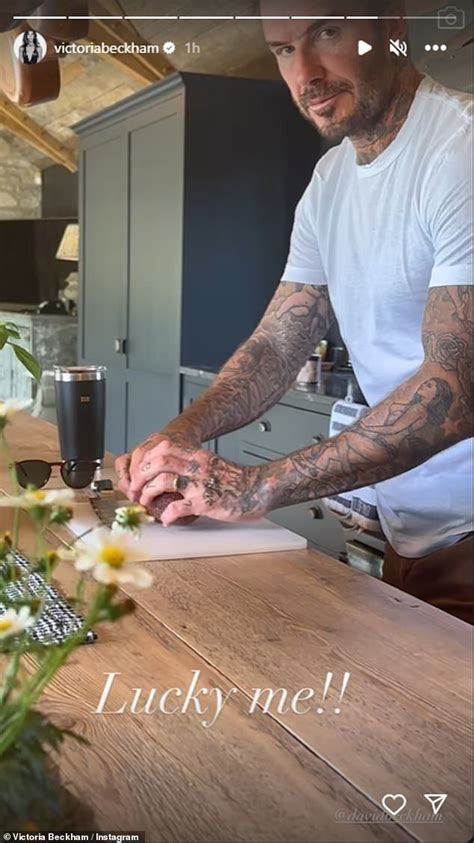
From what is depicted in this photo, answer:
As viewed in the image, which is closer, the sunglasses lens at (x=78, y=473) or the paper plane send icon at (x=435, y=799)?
the paper plane send icon at (x=435, y=799)

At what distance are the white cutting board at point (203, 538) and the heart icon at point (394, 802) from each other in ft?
1.11

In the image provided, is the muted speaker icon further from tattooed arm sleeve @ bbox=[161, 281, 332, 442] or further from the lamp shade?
the lamp shade

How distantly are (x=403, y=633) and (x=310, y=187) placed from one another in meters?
0.38

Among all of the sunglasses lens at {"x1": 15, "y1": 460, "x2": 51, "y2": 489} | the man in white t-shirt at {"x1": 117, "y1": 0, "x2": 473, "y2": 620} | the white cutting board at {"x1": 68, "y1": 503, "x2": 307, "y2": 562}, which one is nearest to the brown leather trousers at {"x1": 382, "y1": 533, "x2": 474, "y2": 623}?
the man in white t-shirt at {"x1": 117, "y1": 0, "x2": 473, "y2": 620}

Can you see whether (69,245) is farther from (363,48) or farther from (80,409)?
(363,48)

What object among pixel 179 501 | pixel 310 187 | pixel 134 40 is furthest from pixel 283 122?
pixel 179 501

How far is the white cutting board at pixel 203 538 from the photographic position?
732mm

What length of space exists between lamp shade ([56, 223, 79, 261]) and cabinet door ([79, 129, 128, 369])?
12 millimetres

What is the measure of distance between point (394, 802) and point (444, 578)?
42cm

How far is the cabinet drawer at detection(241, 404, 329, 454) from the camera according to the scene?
0.87 m

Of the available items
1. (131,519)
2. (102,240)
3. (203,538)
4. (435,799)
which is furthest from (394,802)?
(102,240)

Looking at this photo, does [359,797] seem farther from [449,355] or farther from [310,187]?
[310,187]

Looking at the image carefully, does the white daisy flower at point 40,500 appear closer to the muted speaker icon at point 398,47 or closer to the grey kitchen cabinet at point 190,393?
the muted speaker icon at point 398,47

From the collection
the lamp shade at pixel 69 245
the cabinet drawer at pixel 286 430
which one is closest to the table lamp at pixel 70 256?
the lamp shade at pixel 69 245
